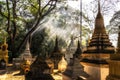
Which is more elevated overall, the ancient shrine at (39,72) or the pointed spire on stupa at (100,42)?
Result: the pointed spire on stupa at (100,42)

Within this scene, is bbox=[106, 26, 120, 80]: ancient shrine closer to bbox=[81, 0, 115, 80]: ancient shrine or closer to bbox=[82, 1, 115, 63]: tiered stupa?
bbox=[81, 0, 115, 80]: ancient shrine

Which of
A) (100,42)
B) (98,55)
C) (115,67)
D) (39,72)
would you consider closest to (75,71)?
(98,55)

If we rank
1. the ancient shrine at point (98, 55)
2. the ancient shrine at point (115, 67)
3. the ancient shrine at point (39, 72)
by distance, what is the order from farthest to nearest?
1. the ancient shrine at point (98, 55)
2. the ancient shrine at point (39, 72)
3. the ancient shrine at point (115, 67)

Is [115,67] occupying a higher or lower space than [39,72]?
higher

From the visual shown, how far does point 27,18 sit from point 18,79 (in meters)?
19.2

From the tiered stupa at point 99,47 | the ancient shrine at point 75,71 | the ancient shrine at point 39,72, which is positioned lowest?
the ancient shrine at point 75,71

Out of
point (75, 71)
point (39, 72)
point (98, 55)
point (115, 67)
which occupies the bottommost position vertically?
point (75, 71)

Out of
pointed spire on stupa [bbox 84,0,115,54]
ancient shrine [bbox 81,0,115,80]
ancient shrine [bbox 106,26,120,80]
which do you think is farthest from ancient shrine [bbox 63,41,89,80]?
ancient shrine [bbox 106,26,120,80]

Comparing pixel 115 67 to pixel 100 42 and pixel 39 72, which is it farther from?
pixel 100 42

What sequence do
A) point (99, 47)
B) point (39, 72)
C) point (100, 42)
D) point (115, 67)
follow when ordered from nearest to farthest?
point (115, 67)
point (39, 72)
point (99, 47)
point (100, 42)

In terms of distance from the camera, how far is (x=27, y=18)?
34031 millimetres

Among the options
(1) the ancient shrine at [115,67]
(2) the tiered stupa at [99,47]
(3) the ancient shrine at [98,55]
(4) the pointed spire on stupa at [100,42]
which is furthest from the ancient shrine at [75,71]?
(1) the ancient shrine at [115,67]

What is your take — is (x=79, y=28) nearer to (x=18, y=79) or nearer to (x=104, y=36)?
(x=18, y=79)

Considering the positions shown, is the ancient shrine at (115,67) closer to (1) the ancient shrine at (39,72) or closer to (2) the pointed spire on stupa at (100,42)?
(1) the ancient shrine at (39,72)
